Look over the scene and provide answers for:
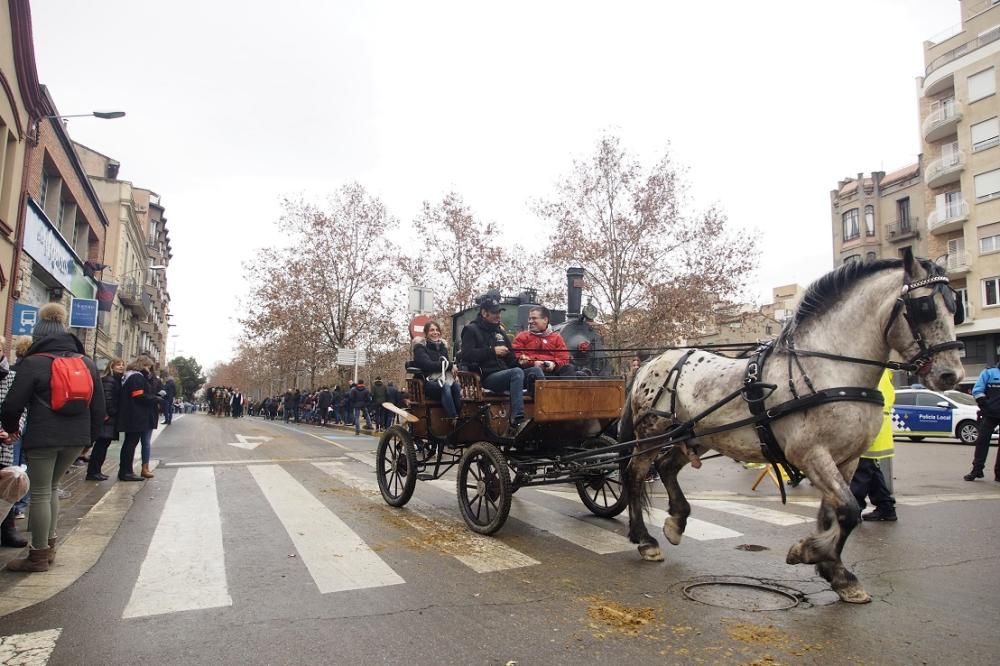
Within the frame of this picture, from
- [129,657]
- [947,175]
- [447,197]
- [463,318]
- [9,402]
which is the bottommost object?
[129,657]

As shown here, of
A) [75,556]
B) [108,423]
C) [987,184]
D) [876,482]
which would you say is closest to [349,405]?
[108,423]

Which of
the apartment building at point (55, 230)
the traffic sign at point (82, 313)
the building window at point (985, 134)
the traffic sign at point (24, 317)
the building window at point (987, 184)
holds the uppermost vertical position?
the building window at point (985, 134)

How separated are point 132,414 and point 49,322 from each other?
4946mm

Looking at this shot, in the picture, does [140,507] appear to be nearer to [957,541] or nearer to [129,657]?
[129,657]

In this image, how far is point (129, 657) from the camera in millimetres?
3049

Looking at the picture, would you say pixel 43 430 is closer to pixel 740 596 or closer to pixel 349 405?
pixel 740 596

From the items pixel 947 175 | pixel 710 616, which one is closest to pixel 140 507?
pixel 710 616

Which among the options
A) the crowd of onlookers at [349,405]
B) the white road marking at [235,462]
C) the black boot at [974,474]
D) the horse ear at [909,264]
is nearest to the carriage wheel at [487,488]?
the horse ear at [909,264]

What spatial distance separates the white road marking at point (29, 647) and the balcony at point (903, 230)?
4223 centimetres

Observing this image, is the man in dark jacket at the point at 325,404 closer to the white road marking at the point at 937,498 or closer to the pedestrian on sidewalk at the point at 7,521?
the pedestrian on sidewalk at the point at 7,521

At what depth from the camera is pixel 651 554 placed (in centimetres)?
484

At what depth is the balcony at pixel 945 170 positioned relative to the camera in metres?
31.5

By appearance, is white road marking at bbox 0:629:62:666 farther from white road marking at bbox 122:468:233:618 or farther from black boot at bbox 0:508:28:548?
black boot at bbox 0:508:28:548

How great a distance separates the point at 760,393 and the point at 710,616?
1443mm
